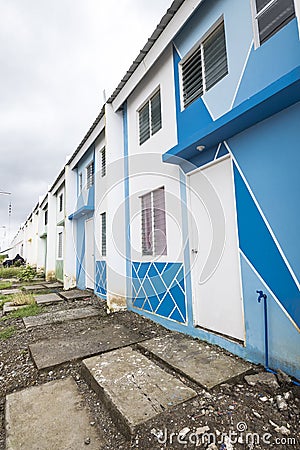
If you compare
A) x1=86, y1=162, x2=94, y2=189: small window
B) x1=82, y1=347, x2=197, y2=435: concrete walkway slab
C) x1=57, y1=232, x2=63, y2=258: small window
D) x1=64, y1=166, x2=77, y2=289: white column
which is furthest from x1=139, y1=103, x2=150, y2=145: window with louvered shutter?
x1=57, y1=232, x2=63, y2=258: small window

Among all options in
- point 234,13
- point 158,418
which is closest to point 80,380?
point 158,418

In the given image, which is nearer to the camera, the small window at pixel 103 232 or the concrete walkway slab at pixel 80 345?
the concrete walkway slab at pixel 80 345

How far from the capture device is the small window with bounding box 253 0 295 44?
2664 millimetres

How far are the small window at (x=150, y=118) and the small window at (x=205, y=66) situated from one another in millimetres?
922

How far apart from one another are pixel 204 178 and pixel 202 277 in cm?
146

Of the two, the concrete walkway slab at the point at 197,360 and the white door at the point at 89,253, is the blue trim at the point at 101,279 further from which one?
the concrete walkway slab at the point at 197,360

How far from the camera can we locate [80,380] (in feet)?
8.80

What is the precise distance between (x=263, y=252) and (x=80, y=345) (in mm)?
2825

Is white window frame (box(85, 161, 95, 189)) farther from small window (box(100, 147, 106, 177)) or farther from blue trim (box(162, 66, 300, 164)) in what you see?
blue trim (box(162, 66, 300, 164))

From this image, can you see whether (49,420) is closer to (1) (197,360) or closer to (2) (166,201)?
(1) (197,360)

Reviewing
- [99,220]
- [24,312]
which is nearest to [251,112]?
[99,220]

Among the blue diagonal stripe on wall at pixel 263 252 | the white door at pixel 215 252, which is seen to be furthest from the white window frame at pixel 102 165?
the blue diagonal stripe on wall at pixel 263 252

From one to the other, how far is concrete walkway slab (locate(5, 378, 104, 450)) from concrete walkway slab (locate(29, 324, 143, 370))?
1.88 feet

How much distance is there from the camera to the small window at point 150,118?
16.2 ft
